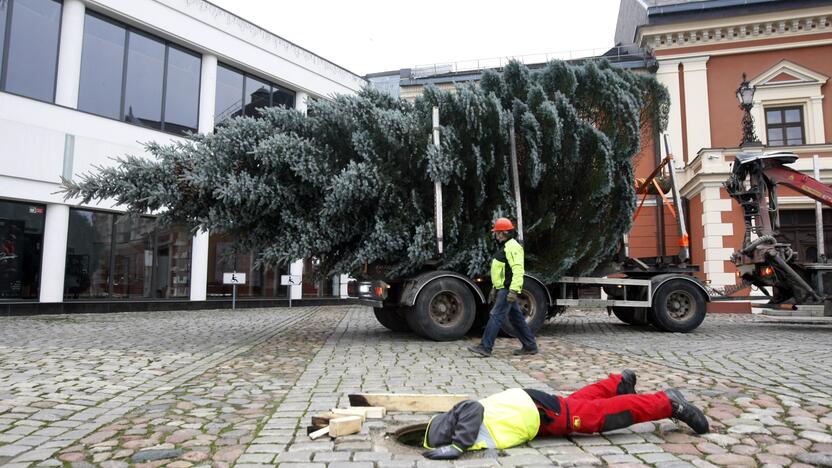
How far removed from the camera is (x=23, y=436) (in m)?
3.71

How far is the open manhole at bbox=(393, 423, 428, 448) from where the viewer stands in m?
3.51

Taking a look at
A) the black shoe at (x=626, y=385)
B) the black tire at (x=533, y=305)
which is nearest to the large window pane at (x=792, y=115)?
the black tire at (x=533, y=305)

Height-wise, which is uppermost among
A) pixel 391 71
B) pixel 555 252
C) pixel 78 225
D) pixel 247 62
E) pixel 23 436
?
pixel 391 71

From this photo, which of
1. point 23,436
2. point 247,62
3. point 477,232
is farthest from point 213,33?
point 23,436

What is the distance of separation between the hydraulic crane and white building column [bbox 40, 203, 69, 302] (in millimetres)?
16355

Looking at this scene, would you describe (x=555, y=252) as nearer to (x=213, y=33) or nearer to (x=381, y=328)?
(x=381, y=328)

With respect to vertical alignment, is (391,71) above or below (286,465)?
above

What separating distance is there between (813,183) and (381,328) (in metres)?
9.07

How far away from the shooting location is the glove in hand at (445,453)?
3064mm

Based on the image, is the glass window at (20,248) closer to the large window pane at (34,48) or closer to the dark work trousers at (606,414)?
the large window pane at (34,48)

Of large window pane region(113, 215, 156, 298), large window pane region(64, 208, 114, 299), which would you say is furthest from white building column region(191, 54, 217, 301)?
large window pane region(64, 208, 114, 299)

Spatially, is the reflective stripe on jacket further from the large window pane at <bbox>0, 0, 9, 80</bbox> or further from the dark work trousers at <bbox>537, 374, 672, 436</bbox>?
the large window pane at <bbox>0, 0, 9, 80</bbox>

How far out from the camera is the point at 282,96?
2259 centimetres

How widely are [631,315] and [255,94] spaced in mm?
16070
